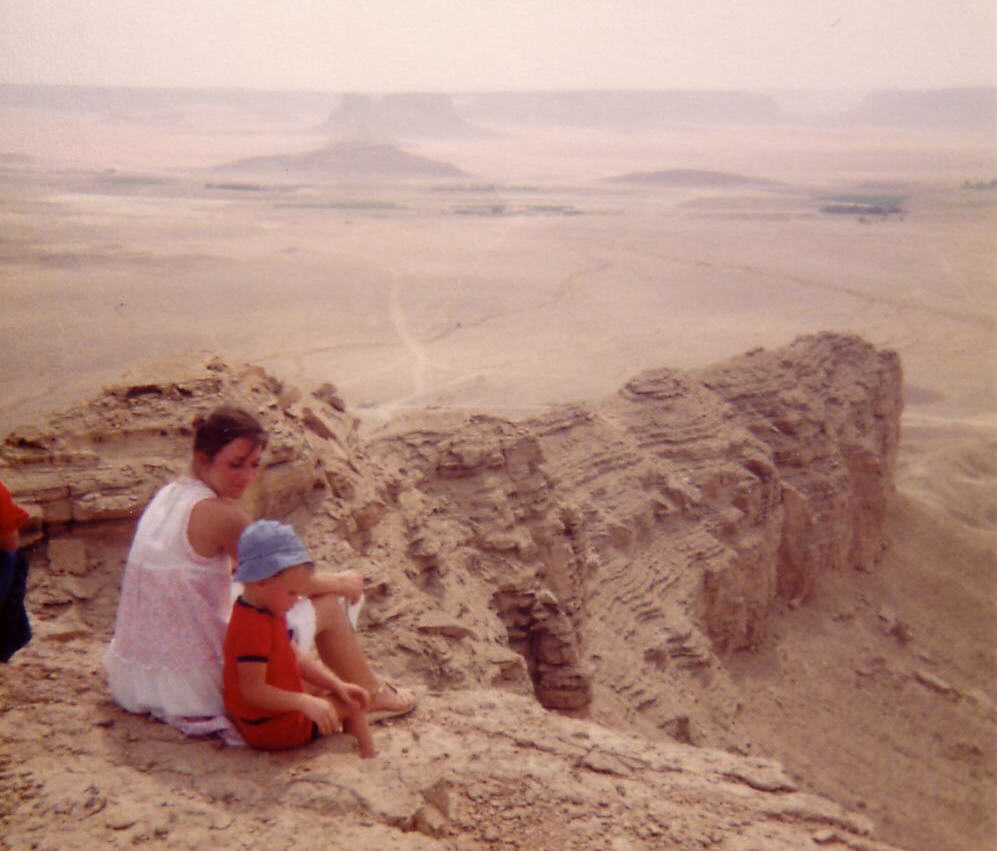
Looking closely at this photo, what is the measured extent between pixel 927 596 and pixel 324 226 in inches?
1729

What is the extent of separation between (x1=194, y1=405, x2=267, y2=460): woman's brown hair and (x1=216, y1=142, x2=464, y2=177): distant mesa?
220ft

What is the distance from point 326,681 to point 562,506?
18.7 ft

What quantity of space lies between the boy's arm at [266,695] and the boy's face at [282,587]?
22 centimetres

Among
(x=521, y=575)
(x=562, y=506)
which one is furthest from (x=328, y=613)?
(x=562, y=506)

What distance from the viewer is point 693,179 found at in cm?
8594

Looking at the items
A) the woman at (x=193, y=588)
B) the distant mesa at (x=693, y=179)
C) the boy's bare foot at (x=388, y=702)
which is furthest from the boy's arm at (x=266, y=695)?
the distant mesa at (x=693, y=179)

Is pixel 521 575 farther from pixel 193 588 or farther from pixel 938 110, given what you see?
pixel 938 110

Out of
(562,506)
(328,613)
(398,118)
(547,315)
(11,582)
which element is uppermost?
(398,118)


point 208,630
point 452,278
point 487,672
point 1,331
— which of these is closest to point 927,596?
point 487,672

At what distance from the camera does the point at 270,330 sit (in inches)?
1364

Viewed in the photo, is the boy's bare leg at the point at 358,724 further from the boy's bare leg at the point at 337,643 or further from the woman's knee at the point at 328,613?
the woman's knee at the point at 328,613

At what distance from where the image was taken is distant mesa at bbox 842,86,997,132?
118119 millimetres

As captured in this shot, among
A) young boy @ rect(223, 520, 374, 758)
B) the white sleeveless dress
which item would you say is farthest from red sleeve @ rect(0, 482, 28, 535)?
young boy @ rect(223, 520, 374, 758)

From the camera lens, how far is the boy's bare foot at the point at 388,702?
4.46 metres
